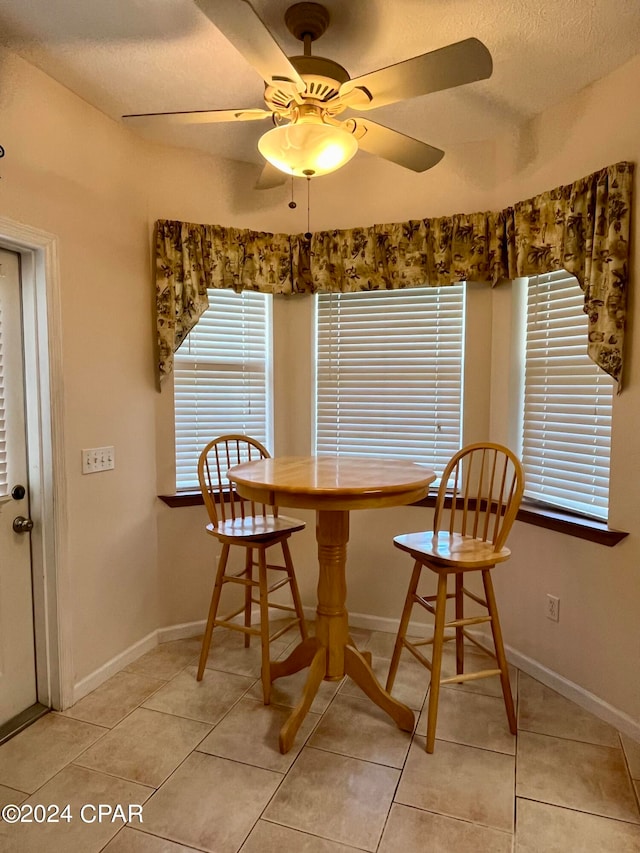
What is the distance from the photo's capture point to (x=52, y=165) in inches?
81.7

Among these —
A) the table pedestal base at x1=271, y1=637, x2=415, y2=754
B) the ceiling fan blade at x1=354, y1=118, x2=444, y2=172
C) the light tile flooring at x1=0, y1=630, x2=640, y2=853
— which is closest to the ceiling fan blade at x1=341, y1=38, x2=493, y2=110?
the ceiling fan blade at x1=354, y1=118, x2=444, y2=172

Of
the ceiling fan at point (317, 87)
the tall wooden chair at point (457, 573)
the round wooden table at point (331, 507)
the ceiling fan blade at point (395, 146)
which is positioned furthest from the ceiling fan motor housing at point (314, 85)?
the tall wooden chair at point (457, 573)

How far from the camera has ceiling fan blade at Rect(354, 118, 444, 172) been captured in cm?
177

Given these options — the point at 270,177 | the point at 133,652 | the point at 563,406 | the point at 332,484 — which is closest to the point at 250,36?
the point at 270,177

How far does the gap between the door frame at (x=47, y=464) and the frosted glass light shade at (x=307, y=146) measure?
41.7 inches

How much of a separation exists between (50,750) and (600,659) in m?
2.21

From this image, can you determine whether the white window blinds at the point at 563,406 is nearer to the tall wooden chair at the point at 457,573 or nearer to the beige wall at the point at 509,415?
the beige wall at the point at 509,415

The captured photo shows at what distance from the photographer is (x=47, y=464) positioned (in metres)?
2.11

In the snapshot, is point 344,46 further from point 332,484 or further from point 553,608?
point 553,608

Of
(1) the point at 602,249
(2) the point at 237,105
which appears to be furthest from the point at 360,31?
(1) the point at 602,249

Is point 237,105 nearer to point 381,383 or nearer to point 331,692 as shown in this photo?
point 381,383

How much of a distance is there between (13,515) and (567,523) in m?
2.33

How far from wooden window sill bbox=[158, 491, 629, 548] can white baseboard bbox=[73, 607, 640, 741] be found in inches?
26.3

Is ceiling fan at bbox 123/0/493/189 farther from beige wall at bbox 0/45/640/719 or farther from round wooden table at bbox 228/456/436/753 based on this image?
round wooden table at bbox 228/456/436/753
